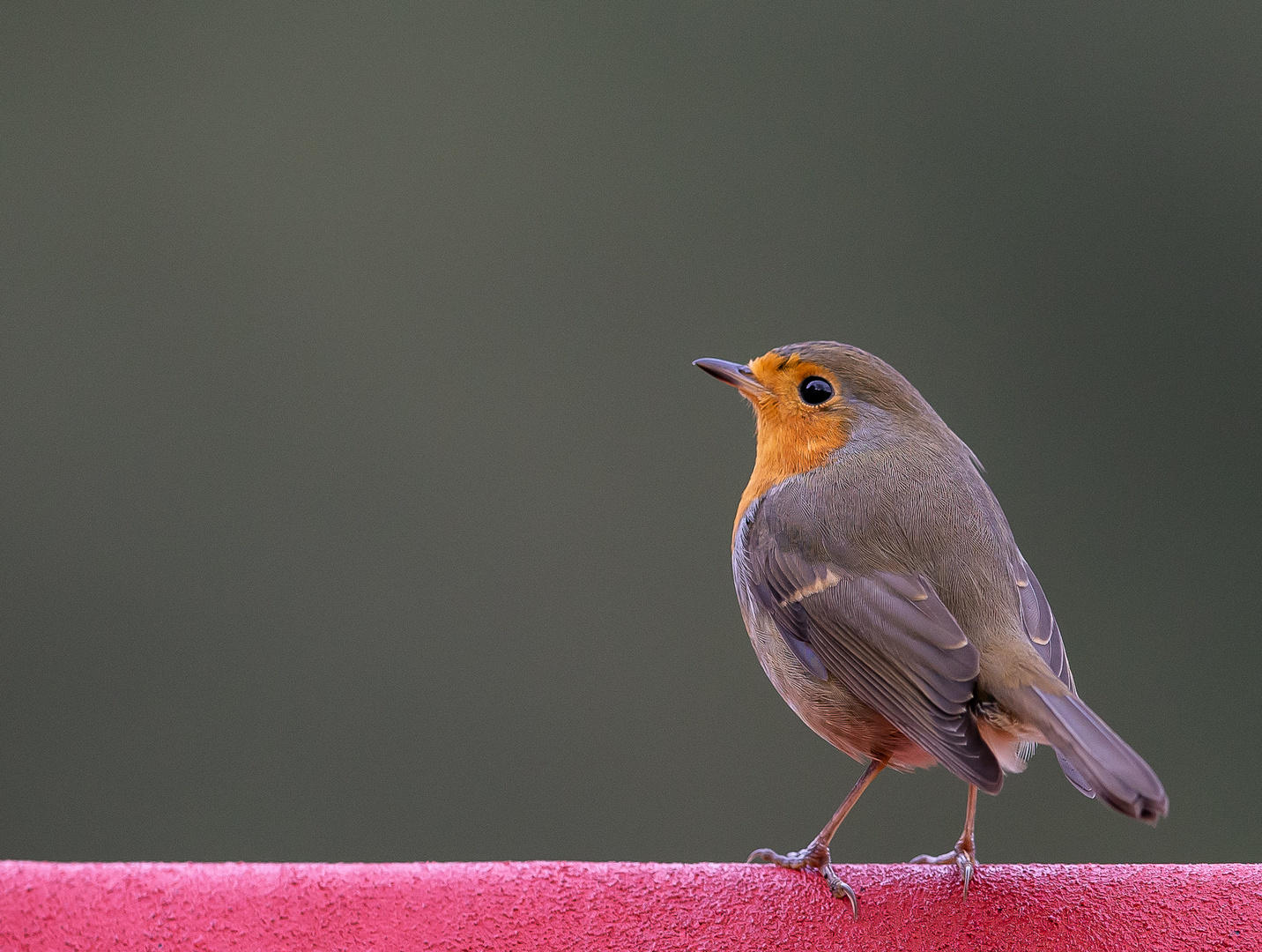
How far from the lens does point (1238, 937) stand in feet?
5.63

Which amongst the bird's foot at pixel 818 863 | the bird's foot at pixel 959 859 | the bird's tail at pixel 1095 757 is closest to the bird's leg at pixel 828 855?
the bird's foot at pixel 818 863

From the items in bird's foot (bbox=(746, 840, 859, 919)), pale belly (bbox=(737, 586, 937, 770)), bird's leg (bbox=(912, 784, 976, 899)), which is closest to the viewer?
bird's foot (bbox=(746, 840, 859, 919))

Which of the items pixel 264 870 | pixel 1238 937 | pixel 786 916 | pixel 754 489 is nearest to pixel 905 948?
pixel 786 916

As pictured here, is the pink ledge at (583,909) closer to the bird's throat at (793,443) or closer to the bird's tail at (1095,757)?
the bird's tail at (1095,757)

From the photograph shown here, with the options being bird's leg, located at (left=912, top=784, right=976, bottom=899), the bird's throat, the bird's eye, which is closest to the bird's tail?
bird's leg, located at (left=912, top=784, right=976, bottom=899)

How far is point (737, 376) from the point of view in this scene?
2859mm

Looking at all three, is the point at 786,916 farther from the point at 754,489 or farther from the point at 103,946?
the point at 754,489

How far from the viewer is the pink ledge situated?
5.24 ft

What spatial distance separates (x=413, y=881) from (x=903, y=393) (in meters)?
1.55

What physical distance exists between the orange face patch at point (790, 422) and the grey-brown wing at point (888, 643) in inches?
8.6

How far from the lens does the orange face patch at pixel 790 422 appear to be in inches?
108

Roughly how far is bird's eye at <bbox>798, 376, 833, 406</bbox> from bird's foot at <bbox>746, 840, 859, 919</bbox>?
0.93 m

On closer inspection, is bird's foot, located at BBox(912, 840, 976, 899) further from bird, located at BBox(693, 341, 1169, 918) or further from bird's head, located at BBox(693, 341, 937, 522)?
bird's head, located at BBox(693, 341, 937, 522)

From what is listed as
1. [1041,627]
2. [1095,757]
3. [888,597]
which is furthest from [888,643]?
[1095,757]
